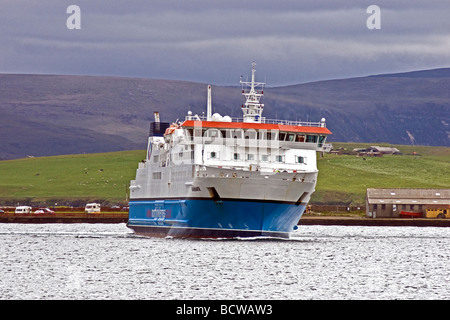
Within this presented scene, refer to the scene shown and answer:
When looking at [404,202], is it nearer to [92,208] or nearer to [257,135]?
[92,208]

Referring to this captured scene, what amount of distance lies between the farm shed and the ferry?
57271 mm

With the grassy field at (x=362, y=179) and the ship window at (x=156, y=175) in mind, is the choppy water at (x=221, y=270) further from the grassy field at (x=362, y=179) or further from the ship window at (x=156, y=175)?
the grassy field at (x=362, y=179)

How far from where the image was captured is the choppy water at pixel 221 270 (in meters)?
43.4

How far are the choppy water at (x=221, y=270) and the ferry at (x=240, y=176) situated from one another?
1449mm

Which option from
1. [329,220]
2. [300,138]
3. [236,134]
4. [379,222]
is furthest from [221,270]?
[329,220]

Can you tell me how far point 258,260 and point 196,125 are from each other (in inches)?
643

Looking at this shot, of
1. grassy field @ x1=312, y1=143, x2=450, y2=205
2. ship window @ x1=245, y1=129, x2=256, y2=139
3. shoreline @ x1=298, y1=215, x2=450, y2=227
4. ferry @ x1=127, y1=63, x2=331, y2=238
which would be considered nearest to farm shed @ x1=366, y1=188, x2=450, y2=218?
shoreline @ x1=298, y1=215, x2=450, y2=227

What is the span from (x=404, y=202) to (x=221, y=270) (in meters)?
80.7

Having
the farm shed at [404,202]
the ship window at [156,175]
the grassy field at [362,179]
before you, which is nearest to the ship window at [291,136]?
the ship window at [156,175]
